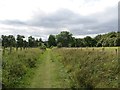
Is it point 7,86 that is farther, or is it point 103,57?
point 103,57

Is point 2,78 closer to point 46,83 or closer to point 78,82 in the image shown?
point 46,83

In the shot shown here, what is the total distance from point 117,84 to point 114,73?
64.9 inches

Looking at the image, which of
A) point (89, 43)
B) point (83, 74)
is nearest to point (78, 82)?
point (83, 74)

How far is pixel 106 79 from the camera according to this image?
38.8 feet

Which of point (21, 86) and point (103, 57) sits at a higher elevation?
point (103, 57)

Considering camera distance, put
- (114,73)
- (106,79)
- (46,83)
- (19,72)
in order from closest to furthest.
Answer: (106,79), (114,73), (46,83), (19,72)

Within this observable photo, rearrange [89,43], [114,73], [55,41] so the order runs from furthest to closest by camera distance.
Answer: [55,41], [89,43], [114,73]

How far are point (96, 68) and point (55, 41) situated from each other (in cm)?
11636

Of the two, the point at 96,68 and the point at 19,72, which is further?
the point at 19,72

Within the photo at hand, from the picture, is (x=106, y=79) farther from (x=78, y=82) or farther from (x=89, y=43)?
(x=89, y=43)

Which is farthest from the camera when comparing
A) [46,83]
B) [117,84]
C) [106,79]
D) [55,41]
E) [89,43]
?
[55,41]

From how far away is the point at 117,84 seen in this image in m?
11.1

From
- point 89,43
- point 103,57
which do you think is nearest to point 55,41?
point 89,43

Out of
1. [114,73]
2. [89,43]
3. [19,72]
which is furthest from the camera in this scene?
[89,43]
